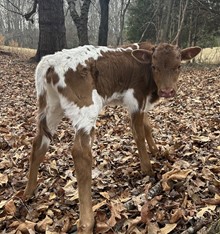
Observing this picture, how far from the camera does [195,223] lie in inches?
124

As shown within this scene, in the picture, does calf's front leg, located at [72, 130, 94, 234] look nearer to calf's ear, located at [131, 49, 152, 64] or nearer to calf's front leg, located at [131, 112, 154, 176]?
calf's front leg, located at [131, 112, 154, 176]

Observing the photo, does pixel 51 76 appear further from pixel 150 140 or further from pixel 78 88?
pixel 150 140

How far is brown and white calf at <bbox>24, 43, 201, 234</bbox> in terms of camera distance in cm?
341

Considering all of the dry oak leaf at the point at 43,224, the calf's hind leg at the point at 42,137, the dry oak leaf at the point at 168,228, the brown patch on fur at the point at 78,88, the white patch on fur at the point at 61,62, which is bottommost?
the dry oak leaf at the point at 43,224

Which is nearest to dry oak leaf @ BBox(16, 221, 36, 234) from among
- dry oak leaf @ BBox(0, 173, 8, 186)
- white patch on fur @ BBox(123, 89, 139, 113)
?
dry oak leaf @ BBox(0, 173, 8, 186)

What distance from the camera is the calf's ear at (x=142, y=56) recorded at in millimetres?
4258

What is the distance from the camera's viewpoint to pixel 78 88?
142 inches

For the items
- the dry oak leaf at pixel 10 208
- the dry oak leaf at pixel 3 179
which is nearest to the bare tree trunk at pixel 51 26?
the dry oak leaf at pixel 3 179

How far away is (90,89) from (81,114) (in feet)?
1.00

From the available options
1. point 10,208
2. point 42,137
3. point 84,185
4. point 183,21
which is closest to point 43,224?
point 10,208

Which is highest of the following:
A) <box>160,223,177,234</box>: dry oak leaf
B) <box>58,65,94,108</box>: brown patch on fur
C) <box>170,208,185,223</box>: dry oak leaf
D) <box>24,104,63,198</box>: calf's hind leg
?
<box>58,65,94,108</box>: brown patch on fur

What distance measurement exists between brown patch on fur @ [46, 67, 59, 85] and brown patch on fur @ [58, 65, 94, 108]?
0.09 meters

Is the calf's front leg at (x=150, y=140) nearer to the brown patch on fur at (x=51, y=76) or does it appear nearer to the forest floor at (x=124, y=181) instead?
the forest floor at (x=124, y=181)

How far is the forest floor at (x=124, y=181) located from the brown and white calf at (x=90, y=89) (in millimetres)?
273
